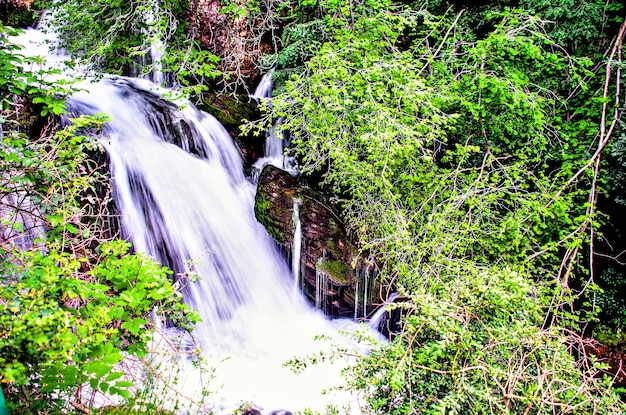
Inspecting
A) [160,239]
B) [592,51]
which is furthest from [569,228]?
[160,239]

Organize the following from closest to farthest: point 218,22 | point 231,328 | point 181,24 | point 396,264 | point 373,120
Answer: point 373,120, point 396,264, point 231,328, point 181,24, point 218,22

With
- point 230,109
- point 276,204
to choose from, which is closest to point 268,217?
point 276,204

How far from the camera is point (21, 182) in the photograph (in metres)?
2.89

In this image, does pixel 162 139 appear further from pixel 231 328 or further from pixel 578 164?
pixel 578 164

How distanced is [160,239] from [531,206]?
4.73 meters

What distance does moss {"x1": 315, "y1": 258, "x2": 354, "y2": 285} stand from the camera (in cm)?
569

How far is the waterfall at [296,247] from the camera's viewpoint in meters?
5.98

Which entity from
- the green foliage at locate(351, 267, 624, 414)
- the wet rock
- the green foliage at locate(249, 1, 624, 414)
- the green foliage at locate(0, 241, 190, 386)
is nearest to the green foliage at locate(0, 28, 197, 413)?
the green foliage at locate(0, 241, 190, 386)

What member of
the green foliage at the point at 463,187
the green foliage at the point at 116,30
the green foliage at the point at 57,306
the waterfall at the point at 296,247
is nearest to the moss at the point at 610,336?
the green foliage at the point at 463,187

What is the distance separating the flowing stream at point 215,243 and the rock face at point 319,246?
0.31 meters

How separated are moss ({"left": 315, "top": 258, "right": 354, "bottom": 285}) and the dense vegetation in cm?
48

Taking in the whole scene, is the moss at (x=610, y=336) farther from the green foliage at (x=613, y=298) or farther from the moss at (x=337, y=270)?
the moss at (x=337, y=270)

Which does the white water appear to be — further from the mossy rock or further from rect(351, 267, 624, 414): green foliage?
rect(351, 267, 624, 414): green foliage

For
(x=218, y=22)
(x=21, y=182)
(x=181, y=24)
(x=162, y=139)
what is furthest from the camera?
(x=218, y=22)
